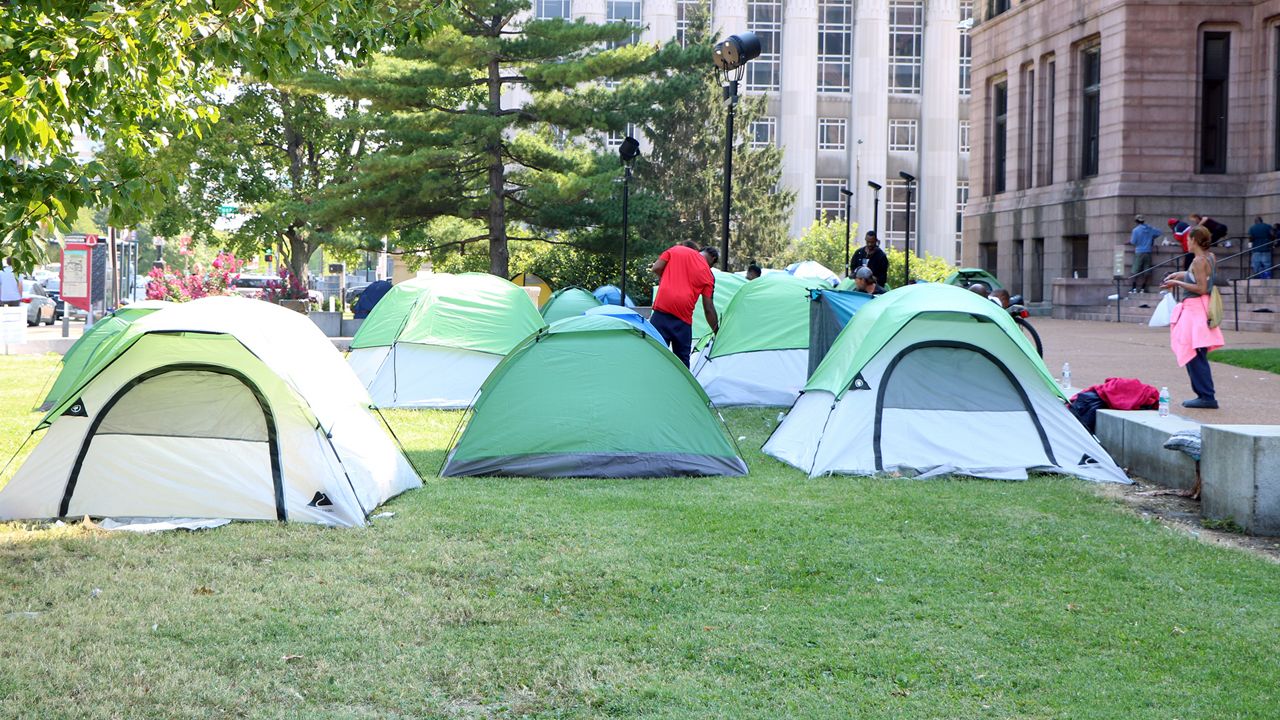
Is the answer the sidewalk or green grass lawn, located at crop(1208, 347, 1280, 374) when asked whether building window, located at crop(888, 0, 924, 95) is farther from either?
green grass lawn, located at crop(1208, 347, 1280, 374)

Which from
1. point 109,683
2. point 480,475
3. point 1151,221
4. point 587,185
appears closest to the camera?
point 109,683

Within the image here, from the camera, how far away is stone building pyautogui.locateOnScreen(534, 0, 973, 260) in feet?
218

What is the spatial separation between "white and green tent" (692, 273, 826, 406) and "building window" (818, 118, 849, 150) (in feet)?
176

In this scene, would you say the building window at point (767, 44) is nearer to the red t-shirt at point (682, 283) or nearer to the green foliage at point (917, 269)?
the green foliage at point (917, 269)

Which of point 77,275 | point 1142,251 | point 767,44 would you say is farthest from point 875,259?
point 767,44

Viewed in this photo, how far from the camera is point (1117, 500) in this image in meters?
9.63

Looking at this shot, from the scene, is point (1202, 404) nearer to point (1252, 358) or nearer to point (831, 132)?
point (1252, 358)

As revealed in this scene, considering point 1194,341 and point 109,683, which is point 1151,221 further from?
point 109,683

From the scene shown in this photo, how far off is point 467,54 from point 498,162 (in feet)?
8.48

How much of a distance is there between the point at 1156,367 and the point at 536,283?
21.5 metres

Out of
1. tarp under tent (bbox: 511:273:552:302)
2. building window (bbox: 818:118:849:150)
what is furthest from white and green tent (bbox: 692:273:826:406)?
building window (bbox: 818:118:849:150)

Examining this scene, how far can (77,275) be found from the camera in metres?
30.2

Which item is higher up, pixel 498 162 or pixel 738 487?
pixel 498 162

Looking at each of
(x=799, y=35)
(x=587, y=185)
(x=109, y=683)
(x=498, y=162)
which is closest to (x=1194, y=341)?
(x=109, y=683)
